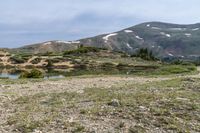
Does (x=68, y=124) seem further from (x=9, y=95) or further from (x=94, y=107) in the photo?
(x=9, y=95)

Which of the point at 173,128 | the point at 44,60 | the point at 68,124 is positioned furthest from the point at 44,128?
the point at 44,60

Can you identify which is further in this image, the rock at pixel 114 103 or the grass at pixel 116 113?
the rock at pixel 114 103

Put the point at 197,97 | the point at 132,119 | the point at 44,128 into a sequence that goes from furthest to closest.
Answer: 1. the point at 197,97
2. the point at 132,119
3. the point at 44,128

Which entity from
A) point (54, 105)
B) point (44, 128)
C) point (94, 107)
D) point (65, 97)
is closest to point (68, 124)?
point (44, 128)

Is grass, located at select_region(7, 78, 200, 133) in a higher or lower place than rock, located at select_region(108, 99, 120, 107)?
lower

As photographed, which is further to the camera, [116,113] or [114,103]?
[114,103]

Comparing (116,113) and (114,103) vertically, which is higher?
(114,103)

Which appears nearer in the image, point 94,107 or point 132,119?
point 132,119

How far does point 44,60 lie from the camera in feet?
406

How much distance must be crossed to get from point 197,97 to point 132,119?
715 centimetres

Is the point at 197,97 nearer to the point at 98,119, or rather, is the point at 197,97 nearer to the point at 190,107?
the point at 190,107

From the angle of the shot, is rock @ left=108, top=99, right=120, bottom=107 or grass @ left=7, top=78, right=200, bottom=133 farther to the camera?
rock @ left=108, top=99, right=120, bottom=107

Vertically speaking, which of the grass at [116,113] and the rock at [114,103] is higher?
the rock at [114,103]

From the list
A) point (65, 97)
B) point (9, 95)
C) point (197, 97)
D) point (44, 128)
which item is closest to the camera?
point (44, 128)
